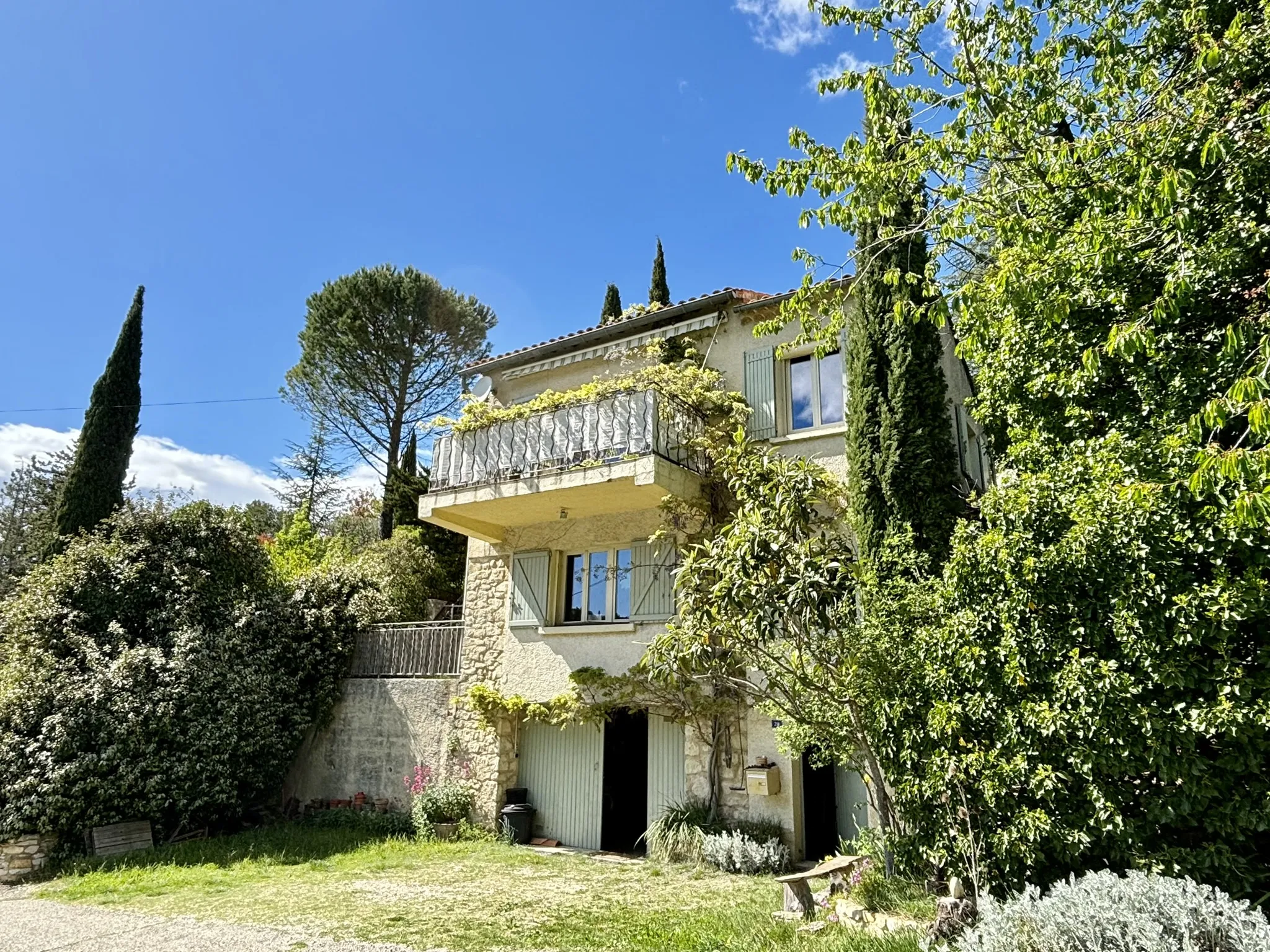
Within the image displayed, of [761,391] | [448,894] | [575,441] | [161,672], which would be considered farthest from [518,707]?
[761,391]

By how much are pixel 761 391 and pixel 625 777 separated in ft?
24.4

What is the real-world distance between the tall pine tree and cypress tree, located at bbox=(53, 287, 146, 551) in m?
17.2

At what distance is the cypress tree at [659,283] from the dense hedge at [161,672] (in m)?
13.3

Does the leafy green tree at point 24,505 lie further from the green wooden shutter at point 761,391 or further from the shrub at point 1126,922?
the shrub at point 1126,922

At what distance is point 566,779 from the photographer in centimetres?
1318

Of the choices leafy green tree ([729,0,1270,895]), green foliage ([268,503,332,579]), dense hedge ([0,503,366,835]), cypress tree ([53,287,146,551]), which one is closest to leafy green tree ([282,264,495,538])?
green foliage ([268,503,332,579])

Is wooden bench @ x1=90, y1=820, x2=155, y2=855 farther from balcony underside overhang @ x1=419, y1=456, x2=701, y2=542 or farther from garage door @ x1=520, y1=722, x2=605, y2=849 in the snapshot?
balcony underside overhang @ x1=419, y1=456, x2=701, y2=542

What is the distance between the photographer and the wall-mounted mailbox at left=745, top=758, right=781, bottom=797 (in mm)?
10688

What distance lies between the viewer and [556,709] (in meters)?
12.5

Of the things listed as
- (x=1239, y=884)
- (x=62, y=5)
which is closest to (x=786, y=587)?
(x=1239, y=884)

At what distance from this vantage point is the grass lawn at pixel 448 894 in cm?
702

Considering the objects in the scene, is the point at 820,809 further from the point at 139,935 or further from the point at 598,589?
the point at 139,935

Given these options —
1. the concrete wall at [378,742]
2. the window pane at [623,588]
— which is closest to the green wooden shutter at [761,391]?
the window pane at [623,588]

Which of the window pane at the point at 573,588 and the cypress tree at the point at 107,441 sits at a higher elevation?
the cypress tree at the point at 107,441
